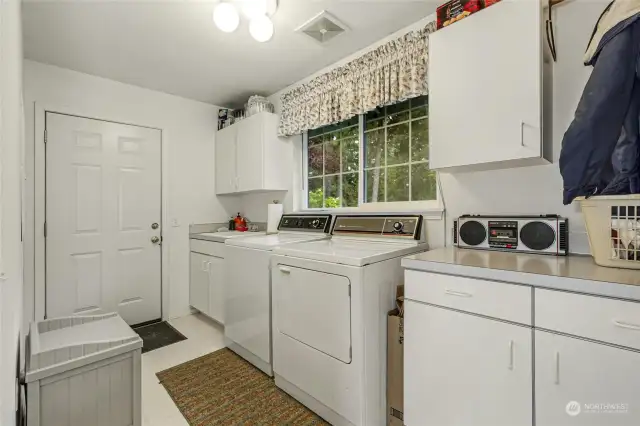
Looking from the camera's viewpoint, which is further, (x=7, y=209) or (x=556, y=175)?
(x=556, y=175)

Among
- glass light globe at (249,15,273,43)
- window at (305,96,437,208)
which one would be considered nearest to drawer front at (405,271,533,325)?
window at (305,96,437,208)

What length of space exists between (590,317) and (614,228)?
0.44 m

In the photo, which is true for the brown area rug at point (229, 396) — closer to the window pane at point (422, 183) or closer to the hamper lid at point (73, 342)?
the hamper lid at point (73, 342)

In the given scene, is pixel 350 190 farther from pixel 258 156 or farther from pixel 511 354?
pixel 511 354

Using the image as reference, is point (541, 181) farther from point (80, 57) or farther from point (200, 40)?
point (80, 57)

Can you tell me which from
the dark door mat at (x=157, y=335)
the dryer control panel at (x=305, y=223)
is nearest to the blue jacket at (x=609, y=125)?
the dryer control panel at (x=305, y=223)

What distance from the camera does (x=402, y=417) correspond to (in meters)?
1.53

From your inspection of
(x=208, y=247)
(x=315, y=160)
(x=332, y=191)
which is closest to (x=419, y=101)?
(x=332, y=191)

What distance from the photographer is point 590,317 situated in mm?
979

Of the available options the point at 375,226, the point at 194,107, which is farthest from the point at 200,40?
the point at 375,226

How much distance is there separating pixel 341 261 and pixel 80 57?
2.76m

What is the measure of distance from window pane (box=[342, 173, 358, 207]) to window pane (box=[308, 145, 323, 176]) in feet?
1.20

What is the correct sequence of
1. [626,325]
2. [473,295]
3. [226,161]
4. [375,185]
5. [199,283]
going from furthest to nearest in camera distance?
[226,161], [199,283], [375,185], [473,295], [626,325]

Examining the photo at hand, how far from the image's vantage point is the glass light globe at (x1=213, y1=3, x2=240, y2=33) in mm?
1600
